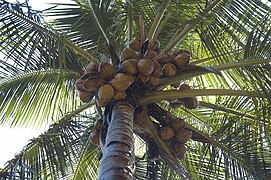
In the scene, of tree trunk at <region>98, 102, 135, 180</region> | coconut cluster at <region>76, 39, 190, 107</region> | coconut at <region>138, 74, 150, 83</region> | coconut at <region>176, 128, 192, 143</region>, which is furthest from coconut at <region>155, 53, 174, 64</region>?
coconut at <region>176, 128, 192, 143</region>

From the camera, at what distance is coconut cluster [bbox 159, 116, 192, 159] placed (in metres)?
3.81

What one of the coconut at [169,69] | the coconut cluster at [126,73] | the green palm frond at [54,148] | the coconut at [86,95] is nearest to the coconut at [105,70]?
the coconut cluster at [126,73]

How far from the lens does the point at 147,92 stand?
12.4 ft

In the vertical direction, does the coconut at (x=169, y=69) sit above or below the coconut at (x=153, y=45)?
below

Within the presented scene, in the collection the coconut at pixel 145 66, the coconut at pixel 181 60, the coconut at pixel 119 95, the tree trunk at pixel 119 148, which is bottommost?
the tree trunk at pixel 119 148

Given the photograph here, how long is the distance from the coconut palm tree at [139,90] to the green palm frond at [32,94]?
0.5 inches

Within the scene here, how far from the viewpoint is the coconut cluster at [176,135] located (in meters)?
3.81

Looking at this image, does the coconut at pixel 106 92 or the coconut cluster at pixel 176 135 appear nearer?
the coconut at pixel 106 92

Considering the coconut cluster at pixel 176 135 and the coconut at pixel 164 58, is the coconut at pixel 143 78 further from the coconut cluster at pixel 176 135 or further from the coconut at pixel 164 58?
the coconut cluster at pixel 176 135

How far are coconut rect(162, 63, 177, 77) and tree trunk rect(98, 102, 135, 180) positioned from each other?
1.31ft

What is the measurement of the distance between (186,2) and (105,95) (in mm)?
1541

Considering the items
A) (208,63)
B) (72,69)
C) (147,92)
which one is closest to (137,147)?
(208,63)

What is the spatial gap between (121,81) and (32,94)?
184cm

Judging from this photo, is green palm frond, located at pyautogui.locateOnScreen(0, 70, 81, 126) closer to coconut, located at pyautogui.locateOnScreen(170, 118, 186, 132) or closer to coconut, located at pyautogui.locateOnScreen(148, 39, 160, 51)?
coconut, located at pyautogui.locateOnScreen(148, 39, 160, 51)
